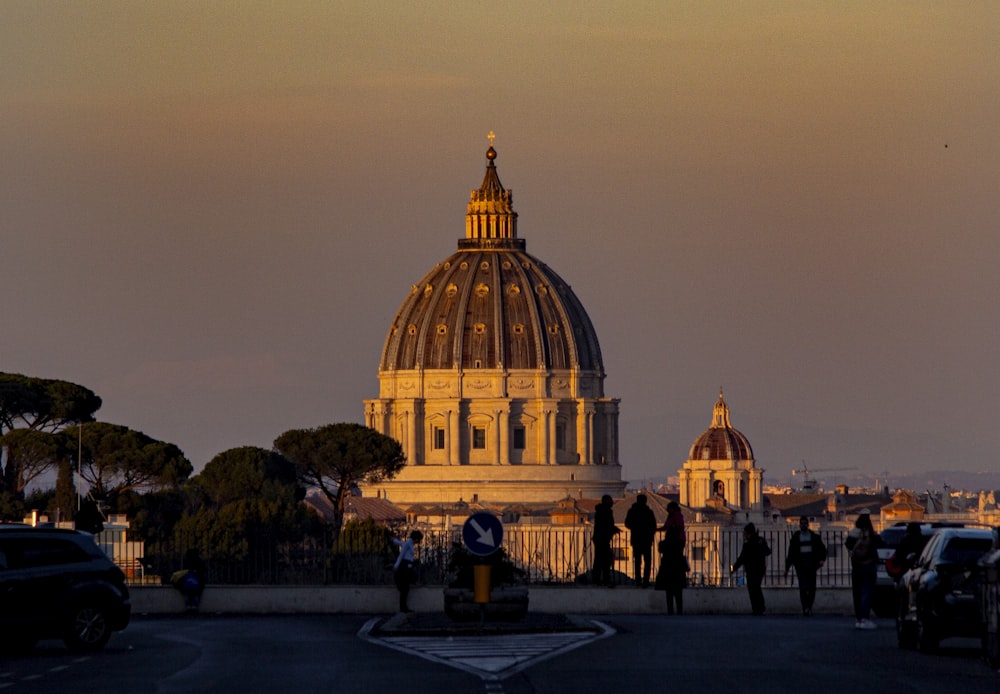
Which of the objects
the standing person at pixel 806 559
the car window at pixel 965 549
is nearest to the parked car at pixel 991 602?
the car window at pixel 965 549

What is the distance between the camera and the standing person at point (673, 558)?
3497 centimetres

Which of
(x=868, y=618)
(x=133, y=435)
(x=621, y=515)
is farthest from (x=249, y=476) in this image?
(x=868, y=618)

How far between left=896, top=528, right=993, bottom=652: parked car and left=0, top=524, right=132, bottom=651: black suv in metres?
8.16

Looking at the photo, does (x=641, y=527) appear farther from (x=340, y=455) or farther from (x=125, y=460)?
(x=340, y=455)

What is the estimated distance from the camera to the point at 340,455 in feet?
510

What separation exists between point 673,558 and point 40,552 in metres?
10.0

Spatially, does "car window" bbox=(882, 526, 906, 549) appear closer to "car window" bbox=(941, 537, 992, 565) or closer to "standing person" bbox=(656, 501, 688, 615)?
"standing person" bbox=(656, 501, 688, 615)

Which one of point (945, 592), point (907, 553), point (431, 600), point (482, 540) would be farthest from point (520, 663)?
point (431, 600)

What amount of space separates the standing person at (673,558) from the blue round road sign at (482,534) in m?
4.53

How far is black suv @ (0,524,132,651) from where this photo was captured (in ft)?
89.4

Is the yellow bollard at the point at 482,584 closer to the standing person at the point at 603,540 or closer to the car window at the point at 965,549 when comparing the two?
the standing person at the point at 603,540

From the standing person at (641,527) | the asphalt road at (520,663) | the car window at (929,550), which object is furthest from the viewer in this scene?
the standing person at (641,527)

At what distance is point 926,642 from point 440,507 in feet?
525

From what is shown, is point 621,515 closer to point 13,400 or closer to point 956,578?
point 13,400
